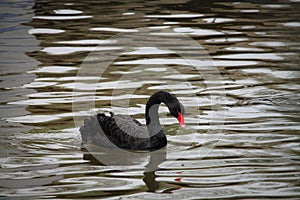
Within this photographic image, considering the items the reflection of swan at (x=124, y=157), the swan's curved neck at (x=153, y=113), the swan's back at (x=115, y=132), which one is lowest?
the reflection of swan at (x=124, y=157)

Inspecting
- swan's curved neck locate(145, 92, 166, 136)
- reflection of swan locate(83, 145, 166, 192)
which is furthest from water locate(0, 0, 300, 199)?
swan's curved neck locate(145, 92, 166, 136)

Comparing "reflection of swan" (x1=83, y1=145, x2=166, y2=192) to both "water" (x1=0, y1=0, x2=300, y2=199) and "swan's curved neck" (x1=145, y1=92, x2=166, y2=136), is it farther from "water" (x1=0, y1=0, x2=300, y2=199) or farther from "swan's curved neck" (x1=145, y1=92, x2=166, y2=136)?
"swan's curved neck" (x1=145, y1=92, x2=166, y2=136)

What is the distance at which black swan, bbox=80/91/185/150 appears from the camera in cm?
819

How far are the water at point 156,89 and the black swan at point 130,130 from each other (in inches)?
6.0

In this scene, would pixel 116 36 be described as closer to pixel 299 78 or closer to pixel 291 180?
pixel 299 78

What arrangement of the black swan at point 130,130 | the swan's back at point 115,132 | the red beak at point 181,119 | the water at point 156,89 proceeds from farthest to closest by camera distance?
the swan's back at point 115,132 < the black swan at point 130,130 < the red beak at point 181,119 < the water at point 156,89

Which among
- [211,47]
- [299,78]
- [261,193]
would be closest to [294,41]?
[211,47]

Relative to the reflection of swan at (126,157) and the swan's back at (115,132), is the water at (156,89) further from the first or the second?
the swan's back at (115,132)

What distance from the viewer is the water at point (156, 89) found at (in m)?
7.15

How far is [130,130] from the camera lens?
832cm

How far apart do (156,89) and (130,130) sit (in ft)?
7.96

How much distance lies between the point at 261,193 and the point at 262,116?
260 centimetres

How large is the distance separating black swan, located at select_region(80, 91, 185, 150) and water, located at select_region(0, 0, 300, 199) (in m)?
0.15

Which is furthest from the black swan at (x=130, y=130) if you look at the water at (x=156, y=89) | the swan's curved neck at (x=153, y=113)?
the water at (x=156, y=89)
